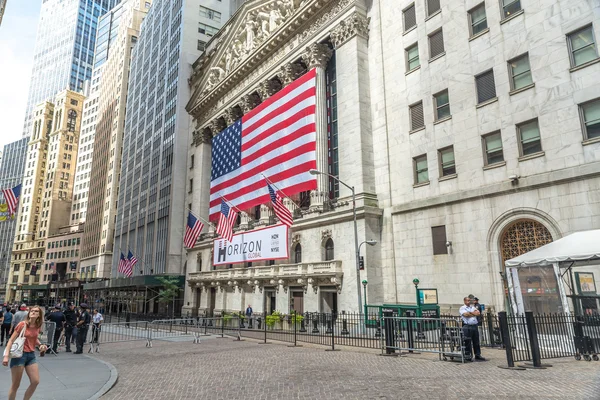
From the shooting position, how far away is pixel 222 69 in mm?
51812

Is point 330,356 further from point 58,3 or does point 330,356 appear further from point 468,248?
point 58,3

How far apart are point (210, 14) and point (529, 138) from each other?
5761 centimetres

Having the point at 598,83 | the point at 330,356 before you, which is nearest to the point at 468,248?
the point at 598,83

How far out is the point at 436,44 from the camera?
27.4 meters

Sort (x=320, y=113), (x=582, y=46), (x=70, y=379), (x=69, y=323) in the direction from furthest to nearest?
(x=320, y=113) < (x=582, y=46) < (x=69, y=323) < (x=70, y=379)

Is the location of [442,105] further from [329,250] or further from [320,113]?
[329,250]

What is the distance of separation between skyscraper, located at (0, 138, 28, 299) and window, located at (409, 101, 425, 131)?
16443cm

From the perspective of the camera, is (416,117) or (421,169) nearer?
(421,169)

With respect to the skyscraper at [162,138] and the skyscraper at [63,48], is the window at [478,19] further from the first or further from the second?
the skyscraper at [63,48]

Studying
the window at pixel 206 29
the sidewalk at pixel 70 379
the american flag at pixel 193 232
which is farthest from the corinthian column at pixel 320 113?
the window at pixel 206 29

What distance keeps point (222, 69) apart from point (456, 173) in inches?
1436

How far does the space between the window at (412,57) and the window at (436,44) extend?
1.16 m

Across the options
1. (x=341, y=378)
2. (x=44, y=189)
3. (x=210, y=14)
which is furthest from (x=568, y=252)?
(x=44, y=189)

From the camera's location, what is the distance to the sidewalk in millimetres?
9459
